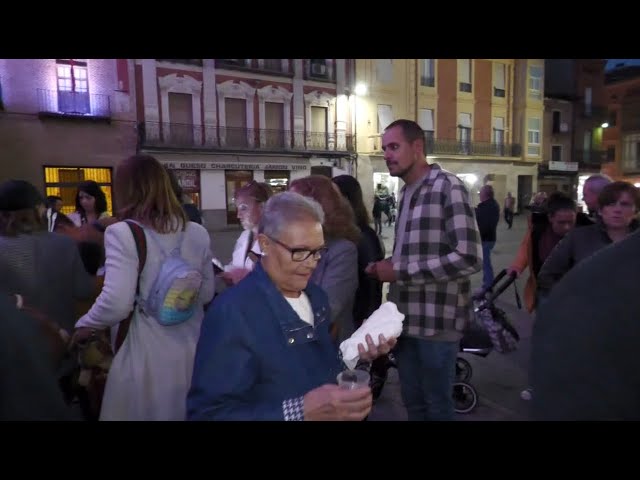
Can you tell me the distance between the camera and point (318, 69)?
24.9m

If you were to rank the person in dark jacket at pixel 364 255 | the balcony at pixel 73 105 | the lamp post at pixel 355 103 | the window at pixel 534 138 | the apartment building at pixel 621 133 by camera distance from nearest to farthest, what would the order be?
the person in dark jacket at pixel 364 255 < the balcony at pixel 73 105 < the lamp post at pixel 355 103 < the window at pixel 534 138 < the apartment building at pixel 621 133

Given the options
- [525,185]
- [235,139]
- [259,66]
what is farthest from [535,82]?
[235,139]

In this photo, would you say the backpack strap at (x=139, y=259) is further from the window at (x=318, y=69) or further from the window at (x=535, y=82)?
the window at (x=535, y=82)

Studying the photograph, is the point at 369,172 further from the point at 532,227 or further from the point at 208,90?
the point at 532,227

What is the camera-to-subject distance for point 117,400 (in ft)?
6.77

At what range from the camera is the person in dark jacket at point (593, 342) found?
75 centimetres

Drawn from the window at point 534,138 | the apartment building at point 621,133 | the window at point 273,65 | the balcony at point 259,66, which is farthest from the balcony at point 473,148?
the window at point 273,65

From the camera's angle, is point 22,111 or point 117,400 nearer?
point 117,400

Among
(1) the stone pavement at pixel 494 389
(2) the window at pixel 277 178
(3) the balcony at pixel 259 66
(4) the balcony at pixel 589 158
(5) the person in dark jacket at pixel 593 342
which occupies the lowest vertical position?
(1) the stone pavement at pixel 494 389

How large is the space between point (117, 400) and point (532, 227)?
3762 millimetres

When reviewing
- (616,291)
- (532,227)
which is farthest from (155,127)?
(616,291)

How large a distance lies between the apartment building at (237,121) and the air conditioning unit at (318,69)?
56mm

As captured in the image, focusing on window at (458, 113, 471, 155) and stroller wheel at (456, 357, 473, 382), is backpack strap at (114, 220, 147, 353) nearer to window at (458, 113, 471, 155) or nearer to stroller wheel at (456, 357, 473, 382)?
stroller wheel at (456, 357, 473, 382)

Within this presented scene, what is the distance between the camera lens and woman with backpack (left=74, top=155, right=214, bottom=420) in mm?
2037
